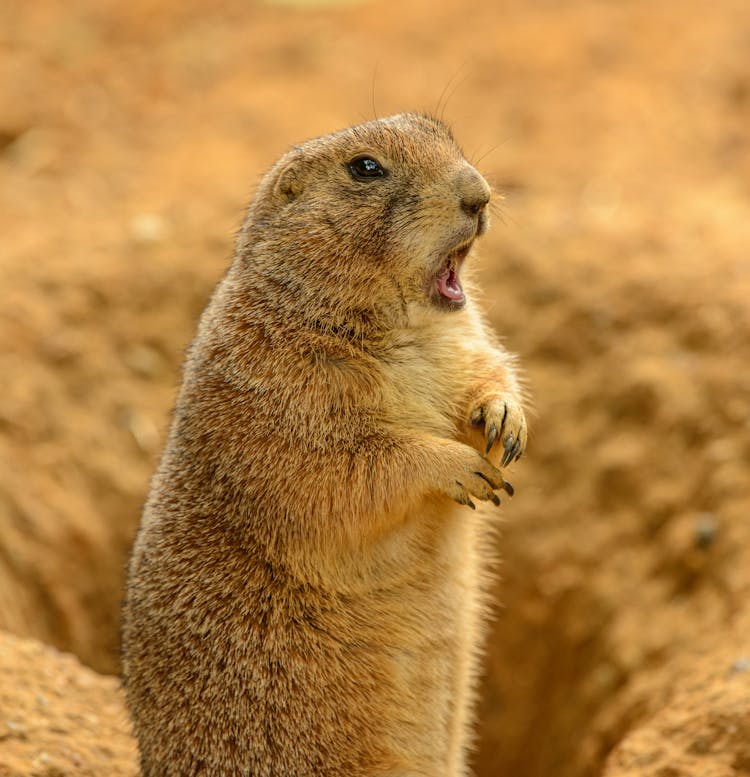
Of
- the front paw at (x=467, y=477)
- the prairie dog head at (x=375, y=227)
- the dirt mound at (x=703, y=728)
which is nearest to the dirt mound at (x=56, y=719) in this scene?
the front paw at (x=467, y=477)

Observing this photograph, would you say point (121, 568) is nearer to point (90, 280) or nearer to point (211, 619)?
point (90, 280)

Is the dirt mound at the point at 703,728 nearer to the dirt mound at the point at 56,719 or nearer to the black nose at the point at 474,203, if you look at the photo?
the dirt mound at the point at 56,719

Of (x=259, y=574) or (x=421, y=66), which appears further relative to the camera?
(x=421, y=66)

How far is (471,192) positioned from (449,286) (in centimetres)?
36

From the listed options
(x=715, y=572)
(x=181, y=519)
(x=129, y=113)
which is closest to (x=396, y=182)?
(x=181, y=519)

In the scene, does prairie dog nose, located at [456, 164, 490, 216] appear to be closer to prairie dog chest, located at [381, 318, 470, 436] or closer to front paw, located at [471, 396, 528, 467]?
Answer: prairie dog chest, located at [381, 318, 470, 436]

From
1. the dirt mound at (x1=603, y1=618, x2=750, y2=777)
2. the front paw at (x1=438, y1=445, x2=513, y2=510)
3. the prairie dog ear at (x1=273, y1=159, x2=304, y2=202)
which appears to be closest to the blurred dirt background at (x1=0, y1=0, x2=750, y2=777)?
the dirt mound at (x1=603, y1=618, x2=750, y2=777)

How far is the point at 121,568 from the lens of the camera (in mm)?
6461

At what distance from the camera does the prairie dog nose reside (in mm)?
4168

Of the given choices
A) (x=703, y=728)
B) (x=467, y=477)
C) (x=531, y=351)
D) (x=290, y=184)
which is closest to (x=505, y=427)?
(x=467, y=477)

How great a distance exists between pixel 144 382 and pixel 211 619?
10.2 feet

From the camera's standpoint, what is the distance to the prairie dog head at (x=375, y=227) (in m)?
4.20

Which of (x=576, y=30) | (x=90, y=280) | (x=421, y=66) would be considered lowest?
(x=90, y=280)

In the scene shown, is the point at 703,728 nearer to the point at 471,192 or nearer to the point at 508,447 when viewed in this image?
the point at 508,447
